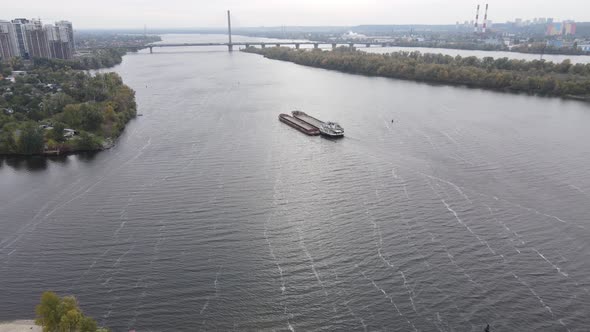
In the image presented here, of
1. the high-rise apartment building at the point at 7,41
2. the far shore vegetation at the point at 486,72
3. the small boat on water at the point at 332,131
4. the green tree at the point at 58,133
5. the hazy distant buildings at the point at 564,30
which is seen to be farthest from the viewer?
the hazy distant buildings at the point at 564,30

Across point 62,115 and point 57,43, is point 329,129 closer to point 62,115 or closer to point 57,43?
point 62,115

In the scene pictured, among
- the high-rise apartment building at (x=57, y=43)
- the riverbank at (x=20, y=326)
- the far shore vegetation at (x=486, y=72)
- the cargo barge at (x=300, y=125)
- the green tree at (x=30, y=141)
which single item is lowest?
the riverbank at (x=20, y=326)

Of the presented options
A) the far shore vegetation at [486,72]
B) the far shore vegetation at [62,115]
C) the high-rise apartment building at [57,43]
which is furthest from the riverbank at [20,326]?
the high-rise apartment building at [57,43]

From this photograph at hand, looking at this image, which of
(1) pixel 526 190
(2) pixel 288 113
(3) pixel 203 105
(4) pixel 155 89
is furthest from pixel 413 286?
(4) pixel 155 89

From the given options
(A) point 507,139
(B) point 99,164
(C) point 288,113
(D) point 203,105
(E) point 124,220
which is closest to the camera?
(E) point 124,220

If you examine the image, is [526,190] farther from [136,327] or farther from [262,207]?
[136,327]

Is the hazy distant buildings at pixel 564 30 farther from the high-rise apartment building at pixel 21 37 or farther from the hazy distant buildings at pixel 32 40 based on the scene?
→ the high-rise apartment building at pixel 21 37
